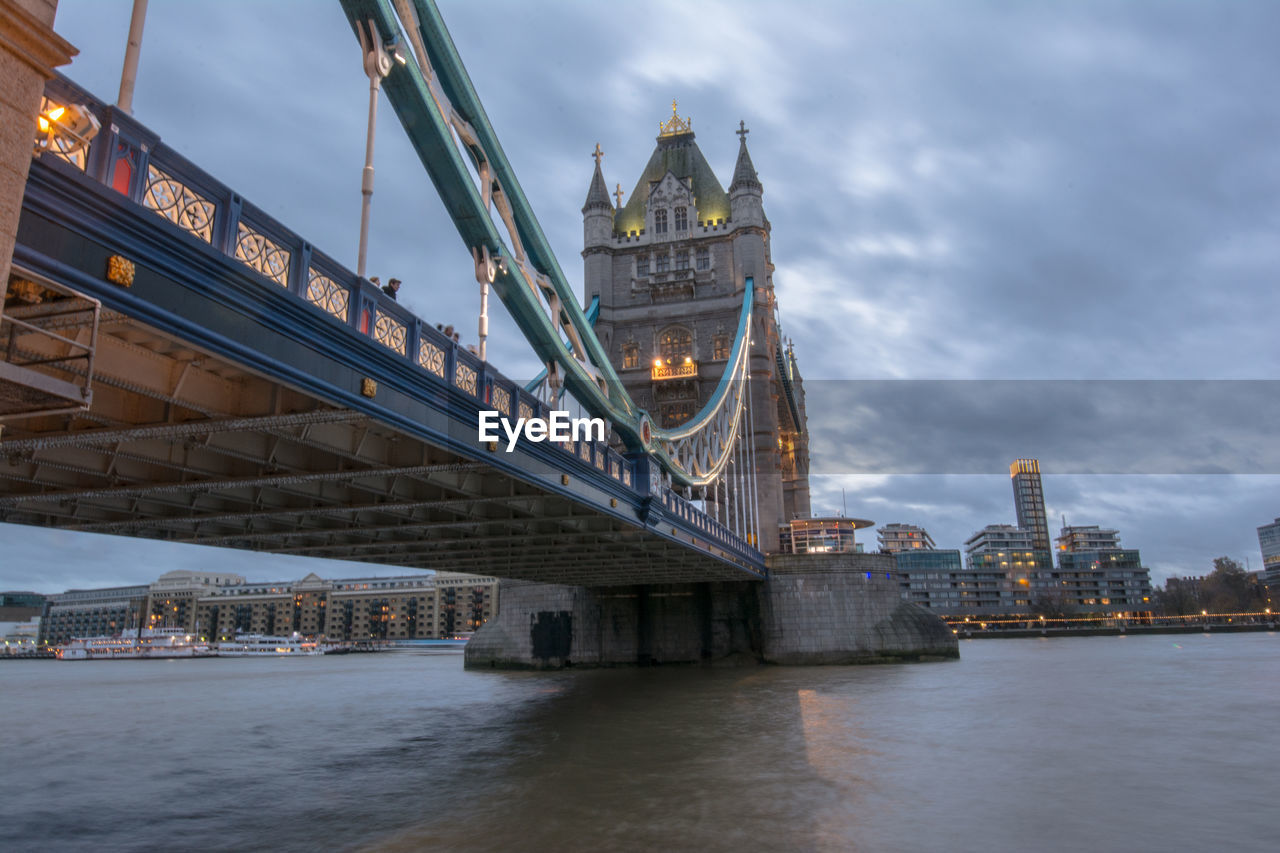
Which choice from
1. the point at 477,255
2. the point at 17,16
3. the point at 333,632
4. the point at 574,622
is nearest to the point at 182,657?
the point at 333,632

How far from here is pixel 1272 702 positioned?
23703 mm

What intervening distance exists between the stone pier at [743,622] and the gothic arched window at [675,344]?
21454 millimetres

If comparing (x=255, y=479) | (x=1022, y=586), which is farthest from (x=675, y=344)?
(x=1022, y=586)

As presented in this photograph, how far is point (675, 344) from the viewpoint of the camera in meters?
62.1

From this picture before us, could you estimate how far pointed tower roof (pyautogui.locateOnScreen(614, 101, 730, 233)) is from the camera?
67188 millimetres

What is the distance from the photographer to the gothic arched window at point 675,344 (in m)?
61.6

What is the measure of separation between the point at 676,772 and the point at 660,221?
5583 cm

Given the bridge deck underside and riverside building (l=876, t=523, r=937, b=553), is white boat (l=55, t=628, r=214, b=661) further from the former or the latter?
riverside building (l=876, t=523, r=937, b=553)

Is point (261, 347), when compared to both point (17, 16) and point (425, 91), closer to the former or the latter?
point (17, 16)

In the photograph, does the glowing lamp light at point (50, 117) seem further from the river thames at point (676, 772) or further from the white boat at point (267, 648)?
the white boat at point (267, 648)

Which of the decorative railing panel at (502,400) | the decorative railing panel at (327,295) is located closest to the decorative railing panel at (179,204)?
the decorative railing panel at (327,295)

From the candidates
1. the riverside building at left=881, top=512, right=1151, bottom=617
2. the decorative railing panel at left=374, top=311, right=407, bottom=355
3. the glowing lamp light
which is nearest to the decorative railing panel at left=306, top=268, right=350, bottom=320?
the decorative railing panel at left=374, top=311, right=407, bottom=355

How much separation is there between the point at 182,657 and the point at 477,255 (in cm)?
12403

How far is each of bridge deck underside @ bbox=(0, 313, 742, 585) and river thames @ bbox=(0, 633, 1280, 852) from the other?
4899 millimetres
